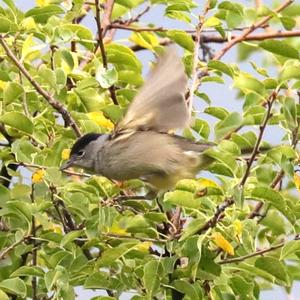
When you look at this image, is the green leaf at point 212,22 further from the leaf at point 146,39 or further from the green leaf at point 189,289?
the green leaf at point 189,289

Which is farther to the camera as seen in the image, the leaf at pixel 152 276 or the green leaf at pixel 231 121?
the green leaf at pixel 231 121

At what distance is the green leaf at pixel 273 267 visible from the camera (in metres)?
2.75

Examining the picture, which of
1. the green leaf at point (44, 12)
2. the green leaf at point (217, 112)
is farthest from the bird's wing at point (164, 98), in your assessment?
the green leaf at point (44, 12)

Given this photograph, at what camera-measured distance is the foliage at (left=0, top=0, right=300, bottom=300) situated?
8.86ft

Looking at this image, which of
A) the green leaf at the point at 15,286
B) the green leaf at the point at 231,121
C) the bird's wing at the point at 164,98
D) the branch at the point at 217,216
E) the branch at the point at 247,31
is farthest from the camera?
the branch at the point at 247,31

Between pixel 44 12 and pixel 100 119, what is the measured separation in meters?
0.35

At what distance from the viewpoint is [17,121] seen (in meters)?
2.87

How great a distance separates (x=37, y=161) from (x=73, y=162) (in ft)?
0.74

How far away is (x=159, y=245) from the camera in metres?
2.91

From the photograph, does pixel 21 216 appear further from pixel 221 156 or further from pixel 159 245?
pixel 221 156

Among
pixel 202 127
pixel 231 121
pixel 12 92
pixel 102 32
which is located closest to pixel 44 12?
pixel 102 32

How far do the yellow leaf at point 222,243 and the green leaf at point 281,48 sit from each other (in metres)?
0.59

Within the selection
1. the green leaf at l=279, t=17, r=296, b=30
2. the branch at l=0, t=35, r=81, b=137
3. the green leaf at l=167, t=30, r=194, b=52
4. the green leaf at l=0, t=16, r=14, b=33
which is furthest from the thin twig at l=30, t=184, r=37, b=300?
the green leaf at l=279, t=17, r=296, b=30

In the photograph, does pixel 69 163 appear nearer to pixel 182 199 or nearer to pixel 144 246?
pixel 144 246
